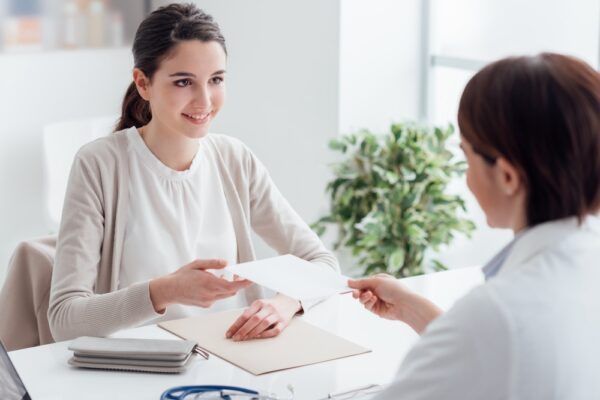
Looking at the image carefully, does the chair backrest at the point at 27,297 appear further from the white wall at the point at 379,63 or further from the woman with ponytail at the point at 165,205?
the white wall at the point at 379,63

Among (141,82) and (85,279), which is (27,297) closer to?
(85,279)

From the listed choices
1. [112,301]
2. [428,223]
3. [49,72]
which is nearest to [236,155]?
[112,301]

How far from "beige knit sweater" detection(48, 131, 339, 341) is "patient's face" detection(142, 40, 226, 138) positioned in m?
0.16

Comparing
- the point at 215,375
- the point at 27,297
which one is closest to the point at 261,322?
the point at 215,375

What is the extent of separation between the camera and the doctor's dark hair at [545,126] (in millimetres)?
1143

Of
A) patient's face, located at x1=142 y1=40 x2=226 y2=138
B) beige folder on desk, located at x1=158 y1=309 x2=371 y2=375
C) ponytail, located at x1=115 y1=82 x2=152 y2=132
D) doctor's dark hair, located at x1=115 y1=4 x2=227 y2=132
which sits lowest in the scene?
beige folder on desk, located at x1=158 y1=309 x2=371 y2=375

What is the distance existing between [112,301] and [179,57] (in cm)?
61


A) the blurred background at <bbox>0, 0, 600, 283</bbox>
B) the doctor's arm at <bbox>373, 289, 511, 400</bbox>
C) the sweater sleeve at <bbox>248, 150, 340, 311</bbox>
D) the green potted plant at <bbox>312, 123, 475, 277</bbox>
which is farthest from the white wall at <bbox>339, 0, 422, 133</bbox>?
the doctor's arm at <bbox>373, 289, 511, 400</bbox>

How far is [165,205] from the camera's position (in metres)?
2.33

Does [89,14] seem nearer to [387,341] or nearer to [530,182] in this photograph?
[387,341]

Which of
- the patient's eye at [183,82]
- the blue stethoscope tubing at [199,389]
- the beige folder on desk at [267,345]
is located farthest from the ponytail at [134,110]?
the blue stethoscope tubing at [199,389]

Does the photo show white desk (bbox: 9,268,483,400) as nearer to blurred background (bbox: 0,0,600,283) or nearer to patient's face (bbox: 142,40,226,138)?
patient's face (bbox: 142,40,226,138)

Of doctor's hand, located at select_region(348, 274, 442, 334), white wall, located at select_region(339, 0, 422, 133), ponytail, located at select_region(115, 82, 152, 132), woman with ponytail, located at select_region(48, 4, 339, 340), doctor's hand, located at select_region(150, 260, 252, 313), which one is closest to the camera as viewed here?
doctor's hand, located at select_region(348, 274, 442, 334)

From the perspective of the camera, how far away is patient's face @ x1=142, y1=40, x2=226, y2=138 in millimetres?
2252
